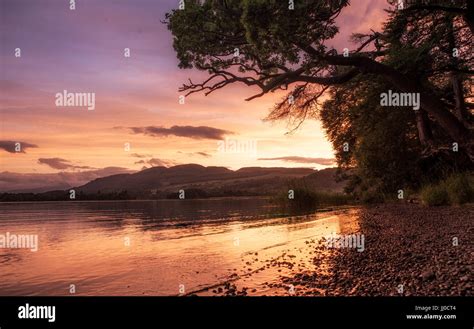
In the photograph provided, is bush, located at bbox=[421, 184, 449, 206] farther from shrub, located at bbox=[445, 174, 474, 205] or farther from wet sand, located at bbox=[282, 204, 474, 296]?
wet sand, located at bbox=[282, 204, 474, 296]

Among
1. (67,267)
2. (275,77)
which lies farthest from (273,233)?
(67,267)

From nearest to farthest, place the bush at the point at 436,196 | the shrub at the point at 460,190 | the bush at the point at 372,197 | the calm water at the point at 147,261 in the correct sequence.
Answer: the calm water at the point at 147,261, the shrub at the point at 460,190, the bush at the point at 436,196, the bush at the point at 372,197

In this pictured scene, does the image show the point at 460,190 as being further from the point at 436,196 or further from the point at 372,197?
the point at 372,197

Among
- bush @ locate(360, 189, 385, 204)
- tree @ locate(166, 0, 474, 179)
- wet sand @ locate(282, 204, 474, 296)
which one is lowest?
wet sand @ locate(282, 204, 474, 296)

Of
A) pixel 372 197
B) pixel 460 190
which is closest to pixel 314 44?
pixel 460 190

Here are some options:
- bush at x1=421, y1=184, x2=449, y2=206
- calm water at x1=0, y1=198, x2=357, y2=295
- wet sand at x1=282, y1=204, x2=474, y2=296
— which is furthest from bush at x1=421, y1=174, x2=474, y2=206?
wet sand at x1=282, y1=204, x2=474, y2=296

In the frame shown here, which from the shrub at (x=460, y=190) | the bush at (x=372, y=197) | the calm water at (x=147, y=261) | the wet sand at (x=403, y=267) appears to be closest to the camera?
the wet sand at (x=403, y=267)

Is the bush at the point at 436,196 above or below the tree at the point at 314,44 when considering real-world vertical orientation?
below

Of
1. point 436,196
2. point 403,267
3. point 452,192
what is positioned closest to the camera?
point 403,267

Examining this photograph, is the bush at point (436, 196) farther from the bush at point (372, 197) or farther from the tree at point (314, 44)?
the bush at point (372, 197)

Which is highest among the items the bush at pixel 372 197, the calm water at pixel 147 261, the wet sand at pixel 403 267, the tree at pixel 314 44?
the tree at pixel 314 44

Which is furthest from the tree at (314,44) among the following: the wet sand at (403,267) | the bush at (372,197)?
the bush at (372,197)
